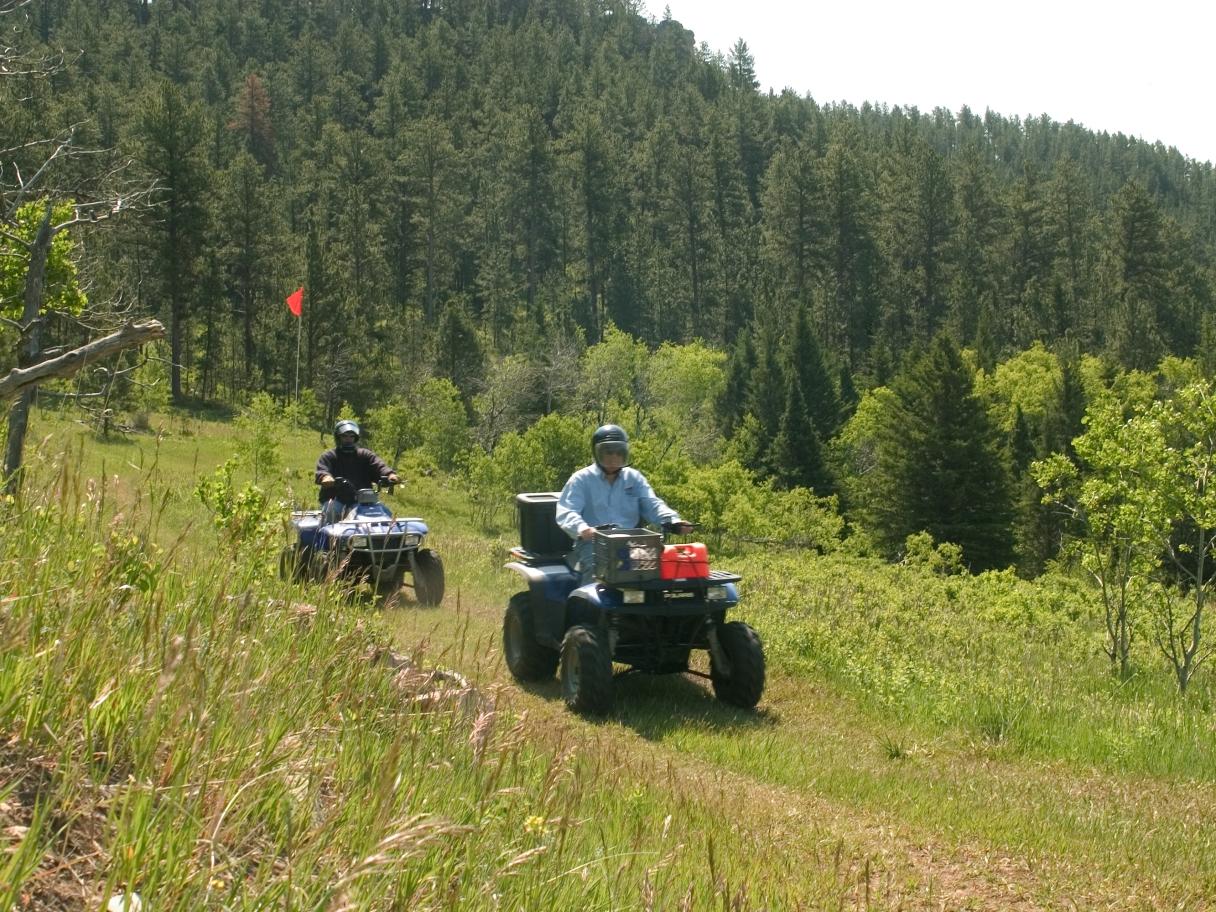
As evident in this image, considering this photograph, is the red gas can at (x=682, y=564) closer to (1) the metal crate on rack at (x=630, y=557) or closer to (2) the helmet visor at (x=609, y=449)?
(1) the metal crate on rack at (x=630, y=557)


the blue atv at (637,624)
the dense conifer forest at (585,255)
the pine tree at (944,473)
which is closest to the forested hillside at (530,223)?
the dense conifer forest at (585,255)

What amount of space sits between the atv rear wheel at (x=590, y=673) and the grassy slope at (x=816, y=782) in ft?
0.63

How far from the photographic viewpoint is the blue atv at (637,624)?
27.2 feet

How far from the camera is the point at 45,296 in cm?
1252

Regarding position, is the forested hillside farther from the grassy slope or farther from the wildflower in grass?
A: the wildflower in grass

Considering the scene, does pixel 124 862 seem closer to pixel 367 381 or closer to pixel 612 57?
pixel 367 381

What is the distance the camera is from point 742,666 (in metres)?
8.51

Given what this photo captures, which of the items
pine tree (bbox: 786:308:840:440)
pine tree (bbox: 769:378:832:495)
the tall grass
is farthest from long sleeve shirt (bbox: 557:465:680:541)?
pine tree (bbox: 786:308:840:440)

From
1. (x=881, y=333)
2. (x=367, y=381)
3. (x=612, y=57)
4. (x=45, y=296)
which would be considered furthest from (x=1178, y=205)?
(x=45, y=296)

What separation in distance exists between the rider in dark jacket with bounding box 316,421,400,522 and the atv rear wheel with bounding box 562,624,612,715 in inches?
164

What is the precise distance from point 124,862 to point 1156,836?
5.46m

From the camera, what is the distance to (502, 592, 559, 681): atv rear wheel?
945 cm

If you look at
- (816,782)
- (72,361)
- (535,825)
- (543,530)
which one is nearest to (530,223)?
(543,530)

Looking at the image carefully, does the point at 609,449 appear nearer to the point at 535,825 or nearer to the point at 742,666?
the point at 742,666
